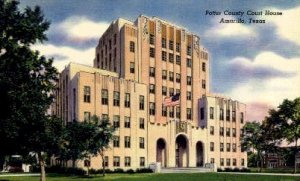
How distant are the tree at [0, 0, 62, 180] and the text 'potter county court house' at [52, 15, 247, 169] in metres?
23.5

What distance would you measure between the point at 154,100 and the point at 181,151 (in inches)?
390

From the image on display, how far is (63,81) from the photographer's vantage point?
211 feet

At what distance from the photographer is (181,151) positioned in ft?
228

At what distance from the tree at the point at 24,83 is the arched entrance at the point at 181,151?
1520 inches

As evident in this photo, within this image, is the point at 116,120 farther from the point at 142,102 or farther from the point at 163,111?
the point at 163,111

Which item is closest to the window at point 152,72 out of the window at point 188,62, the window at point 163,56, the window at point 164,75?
the window at point 164,75

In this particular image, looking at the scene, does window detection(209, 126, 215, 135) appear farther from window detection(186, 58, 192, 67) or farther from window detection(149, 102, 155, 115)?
window detection(149, 102, 155, 115)

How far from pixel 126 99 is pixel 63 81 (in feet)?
34.6

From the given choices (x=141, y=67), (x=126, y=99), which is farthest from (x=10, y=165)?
(x=141, y=67)

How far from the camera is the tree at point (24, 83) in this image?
28.5 metres

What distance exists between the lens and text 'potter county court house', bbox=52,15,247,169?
190 feet

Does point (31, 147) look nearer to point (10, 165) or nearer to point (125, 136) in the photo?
point (125, 136)

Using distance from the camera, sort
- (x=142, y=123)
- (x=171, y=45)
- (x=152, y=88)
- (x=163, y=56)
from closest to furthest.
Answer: (x=142, y=123) → (x=152, y=88) → (x=163, y=56) → (x=171, y=45)

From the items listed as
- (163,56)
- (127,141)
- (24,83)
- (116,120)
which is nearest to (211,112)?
(163,56)
